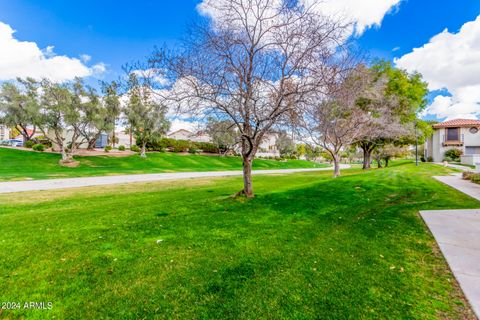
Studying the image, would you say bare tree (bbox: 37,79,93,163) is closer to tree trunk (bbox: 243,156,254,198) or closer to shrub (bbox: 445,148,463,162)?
tree trunk (bbox: 243,156,254,198)

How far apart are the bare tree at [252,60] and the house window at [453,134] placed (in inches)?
1506

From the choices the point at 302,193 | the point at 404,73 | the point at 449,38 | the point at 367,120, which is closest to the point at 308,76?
the point at 302,193

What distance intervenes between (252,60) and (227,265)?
635cm

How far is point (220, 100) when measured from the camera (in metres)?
7.32

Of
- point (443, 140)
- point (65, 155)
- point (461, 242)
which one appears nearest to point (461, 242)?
point (461, 242)

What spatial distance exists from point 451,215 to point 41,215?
1105 cm

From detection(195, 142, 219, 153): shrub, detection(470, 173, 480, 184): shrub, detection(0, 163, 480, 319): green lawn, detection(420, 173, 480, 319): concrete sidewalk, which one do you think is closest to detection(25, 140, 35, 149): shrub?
detection(195, 142, 219, 153): shrub

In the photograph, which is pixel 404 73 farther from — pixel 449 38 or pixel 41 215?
pixel 41 215

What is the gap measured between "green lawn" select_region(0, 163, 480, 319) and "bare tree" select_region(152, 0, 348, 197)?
3.37 metres

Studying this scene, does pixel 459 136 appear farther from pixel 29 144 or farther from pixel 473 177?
pixel 29 144

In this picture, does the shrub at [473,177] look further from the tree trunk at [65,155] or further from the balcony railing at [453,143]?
the tree trunk at [65,155]

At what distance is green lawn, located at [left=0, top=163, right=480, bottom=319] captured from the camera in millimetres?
2469

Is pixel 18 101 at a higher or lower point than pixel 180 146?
higher

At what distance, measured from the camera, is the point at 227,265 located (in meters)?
3.42
